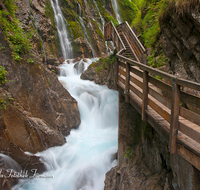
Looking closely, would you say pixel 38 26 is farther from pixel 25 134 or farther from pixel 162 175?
pixel 162 175

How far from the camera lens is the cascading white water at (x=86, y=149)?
649 centimetres

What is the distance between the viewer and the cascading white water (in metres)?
6.49

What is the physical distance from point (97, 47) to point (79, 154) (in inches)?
637

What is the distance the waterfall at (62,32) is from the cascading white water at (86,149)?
6292mm

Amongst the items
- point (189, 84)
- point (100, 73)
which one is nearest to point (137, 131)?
point (189, 84)

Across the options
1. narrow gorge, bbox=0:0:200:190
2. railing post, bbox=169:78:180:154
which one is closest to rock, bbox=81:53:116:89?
narrow gorge, bbox=0:0:200:190

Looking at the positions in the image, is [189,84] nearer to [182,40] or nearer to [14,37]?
[182,40]

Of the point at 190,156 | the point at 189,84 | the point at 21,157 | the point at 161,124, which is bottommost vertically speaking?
the point at 21,157

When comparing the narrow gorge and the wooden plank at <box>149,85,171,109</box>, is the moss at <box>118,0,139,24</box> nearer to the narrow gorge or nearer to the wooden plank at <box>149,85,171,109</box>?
the narrow gorge

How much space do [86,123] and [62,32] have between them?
482 inches

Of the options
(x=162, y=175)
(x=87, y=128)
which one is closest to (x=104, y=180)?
(x=162, y=175)

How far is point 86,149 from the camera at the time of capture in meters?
8.30

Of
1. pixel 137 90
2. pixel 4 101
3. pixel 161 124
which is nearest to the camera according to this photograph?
pixel 161 124

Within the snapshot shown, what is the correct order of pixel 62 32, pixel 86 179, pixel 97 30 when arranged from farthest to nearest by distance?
pixel 97 30 → pixel 62 32 → pixel 86 179
